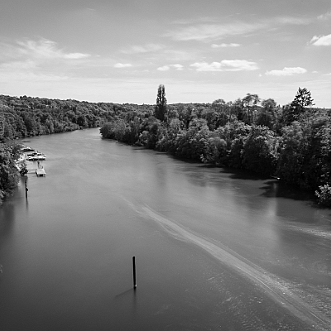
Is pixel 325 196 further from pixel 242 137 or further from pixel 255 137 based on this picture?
pixel 242 137

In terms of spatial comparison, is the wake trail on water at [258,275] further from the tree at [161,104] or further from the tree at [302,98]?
the tree at [161,104]

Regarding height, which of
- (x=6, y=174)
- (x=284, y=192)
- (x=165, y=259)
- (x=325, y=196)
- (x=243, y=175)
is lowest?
(x=165, y=259)

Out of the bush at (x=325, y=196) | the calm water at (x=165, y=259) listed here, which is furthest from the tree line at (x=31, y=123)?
the bush at (x=325, y=196)

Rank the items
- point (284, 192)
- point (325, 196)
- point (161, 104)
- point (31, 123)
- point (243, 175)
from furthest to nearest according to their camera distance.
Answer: point (31, 123) < point (161, 104) < point (243, 175) < point (284, 192) < point (325, 196)

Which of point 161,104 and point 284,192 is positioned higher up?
point 161,104

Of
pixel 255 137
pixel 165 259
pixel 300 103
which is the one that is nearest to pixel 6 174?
pixel 165 259

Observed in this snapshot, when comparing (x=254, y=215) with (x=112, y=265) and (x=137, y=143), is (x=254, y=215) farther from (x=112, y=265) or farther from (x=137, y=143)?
(x=137, y=143)

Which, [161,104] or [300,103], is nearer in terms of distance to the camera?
[300,103]

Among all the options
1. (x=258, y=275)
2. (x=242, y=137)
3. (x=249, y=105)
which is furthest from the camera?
(x=249, y=105)

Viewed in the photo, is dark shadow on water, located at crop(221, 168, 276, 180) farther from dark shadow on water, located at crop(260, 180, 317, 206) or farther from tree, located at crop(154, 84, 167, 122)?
tree, located at crop(154, 84, 167, 122)
